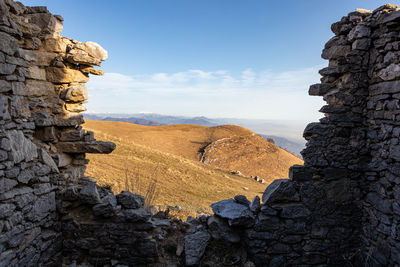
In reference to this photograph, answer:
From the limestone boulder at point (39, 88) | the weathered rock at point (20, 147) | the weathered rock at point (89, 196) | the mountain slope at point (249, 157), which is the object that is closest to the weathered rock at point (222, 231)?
the weathered rock at point (89, 196)

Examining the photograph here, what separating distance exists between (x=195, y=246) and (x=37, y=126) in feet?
11.8

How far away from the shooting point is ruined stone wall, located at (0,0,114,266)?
12.3 ft

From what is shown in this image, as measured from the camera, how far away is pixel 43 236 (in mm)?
4395

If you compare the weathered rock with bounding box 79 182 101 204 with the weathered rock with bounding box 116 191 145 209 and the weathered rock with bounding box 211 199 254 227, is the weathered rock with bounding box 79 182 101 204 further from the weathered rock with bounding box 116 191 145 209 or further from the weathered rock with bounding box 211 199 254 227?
the weathered rock with bounding box 211 199 254 227

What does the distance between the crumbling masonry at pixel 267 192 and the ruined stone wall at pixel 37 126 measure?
0.07 ft

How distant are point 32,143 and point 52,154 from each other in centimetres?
51

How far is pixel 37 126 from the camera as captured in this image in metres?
4.47

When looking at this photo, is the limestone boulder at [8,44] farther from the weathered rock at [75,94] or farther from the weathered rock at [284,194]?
the weathered rock at [284,194]

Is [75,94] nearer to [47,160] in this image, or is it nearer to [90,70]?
[90,70]

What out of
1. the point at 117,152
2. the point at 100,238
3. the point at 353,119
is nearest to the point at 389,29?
the point at 353,119

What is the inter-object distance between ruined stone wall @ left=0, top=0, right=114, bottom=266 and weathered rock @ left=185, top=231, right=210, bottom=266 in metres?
2.39

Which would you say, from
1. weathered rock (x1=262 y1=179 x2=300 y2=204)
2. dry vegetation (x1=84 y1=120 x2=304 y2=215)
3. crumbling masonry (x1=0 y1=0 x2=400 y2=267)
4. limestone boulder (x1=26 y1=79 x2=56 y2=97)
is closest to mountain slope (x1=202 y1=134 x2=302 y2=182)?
dry vegetation (x1=84 y1=120 x2=304 y2=215)

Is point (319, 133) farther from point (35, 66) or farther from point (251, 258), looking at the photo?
point (35, 66)

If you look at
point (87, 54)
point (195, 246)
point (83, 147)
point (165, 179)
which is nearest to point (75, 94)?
point (87, 54)
